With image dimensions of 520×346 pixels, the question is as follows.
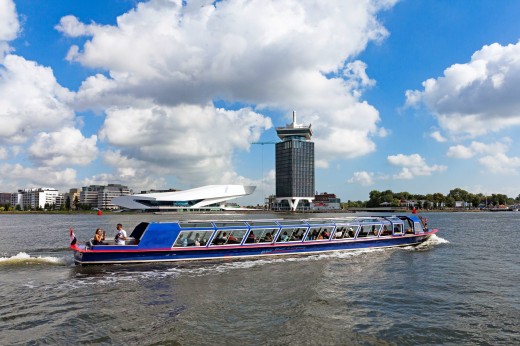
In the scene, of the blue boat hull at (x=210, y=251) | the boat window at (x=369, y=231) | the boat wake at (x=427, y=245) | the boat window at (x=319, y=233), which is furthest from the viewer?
the boat wake at (x=427, y=245)

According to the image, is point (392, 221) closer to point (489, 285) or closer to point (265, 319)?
point (489, 285)

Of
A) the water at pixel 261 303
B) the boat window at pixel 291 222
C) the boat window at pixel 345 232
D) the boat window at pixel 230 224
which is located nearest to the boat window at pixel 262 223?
the boat window at pixel 291 222

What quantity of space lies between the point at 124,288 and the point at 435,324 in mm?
13627

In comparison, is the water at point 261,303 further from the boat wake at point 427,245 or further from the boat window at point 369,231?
the boat wake at point 427,245

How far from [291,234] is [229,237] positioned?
201 inches

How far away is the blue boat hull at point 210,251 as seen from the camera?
79.8 feet

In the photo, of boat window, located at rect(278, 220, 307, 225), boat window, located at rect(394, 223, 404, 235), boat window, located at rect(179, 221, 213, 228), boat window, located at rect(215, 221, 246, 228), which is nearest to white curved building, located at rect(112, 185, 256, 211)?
boat window, located at rect(394, 223, 404, 235)

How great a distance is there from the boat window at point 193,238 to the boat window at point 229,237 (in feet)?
1.91

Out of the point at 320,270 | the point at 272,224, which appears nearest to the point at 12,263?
the point at 272,224

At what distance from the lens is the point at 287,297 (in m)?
17.7

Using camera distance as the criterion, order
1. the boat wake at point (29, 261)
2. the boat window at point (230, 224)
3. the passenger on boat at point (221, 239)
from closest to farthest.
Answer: the boat wake at point (29, 261) < the passenger on boat at point (221, 239) < the boat window at point (230, 224)

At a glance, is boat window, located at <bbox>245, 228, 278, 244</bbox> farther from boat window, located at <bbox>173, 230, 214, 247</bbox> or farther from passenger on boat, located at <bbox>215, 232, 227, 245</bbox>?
boat window, located at <bbox>173, 230, 214, 247</bbox>

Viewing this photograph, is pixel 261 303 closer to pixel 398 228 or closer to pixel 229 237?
pixel 229 237

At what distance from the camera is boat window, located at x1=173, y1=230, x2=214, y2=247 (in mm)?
26234
